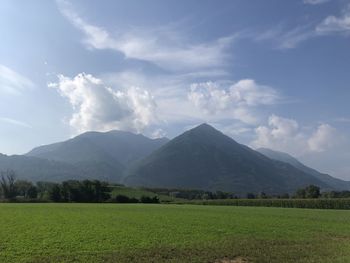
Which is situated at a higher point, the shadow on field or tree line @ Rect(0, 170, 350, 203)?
tree line @ Rect(0, 170, 350, 203)

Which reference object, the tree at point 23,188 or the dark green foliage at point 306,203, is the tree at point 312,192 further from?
the tree at point 23,188

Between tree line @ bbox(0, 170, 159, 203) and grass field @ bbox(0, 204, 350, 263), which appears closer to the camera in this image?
grass field @ bbox(0, 204, 350, 263)

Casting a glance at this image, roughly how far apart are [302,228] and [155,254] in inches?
964

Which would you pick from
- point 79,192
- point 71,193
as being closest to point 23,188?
point 71,193

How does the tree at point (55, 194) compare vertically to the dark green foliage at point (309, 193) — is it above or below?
below

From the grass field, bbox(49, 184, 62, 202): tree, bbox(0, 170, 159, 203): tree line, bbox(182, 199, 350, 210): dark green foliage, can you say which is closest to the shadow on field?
the grass field

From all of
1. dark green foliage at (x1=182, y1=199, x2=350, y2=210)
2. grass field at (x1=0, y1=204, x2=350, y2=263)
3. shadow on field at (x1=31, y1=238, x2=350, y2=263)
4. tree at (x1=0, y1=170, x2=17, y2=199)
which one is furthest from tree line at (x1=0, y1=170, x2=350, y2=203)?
shadow on field at (x1=31, y1=238, x2=350, y2=263)

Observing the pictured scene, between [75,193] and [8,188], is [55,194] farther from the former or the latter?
[8,188]

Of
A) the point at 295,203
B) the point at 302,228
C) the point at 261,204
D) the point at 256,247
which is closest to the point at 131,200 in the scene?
the point at 261,204

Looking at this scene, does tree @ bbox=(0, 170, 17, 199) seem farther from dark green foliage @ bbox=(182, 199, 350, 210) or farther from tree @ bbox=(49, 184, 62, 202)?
dark green foliage @ bbox=(182, 199, 350, 210)

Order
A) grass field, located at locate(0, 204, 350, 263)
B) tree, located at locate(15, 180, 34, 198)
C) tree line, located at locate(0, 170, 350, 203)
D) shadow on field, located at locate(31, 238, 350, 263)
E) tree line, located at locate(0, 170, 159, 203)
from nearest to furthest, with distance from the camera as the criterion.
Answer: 1. shadow on field, located at locate(31, 238, 350, 263)
2. grass field, located at locate(0, 204, 350, 263)
3. tree line, located at locate(0, 170, 159, 203)
4. tree line, located at locate(0, 170, 350, 203)
5. tree, located at locate(15, 180, 34, 198)

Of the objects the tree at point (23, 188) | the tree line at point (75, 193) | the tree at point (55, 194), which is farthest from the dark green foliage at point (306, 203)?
the tree at point (23, 188)

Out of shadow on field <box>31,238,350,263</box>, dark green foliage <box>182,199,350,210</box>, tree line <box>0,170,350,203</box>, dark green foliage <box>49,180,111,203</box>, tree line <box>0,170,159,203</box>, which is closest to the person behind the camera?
shadow on field <box>31,238,350,263</box>

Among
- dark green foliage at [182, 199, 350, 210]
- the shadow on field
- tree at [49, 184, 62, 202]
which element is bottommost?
the shadow on field
